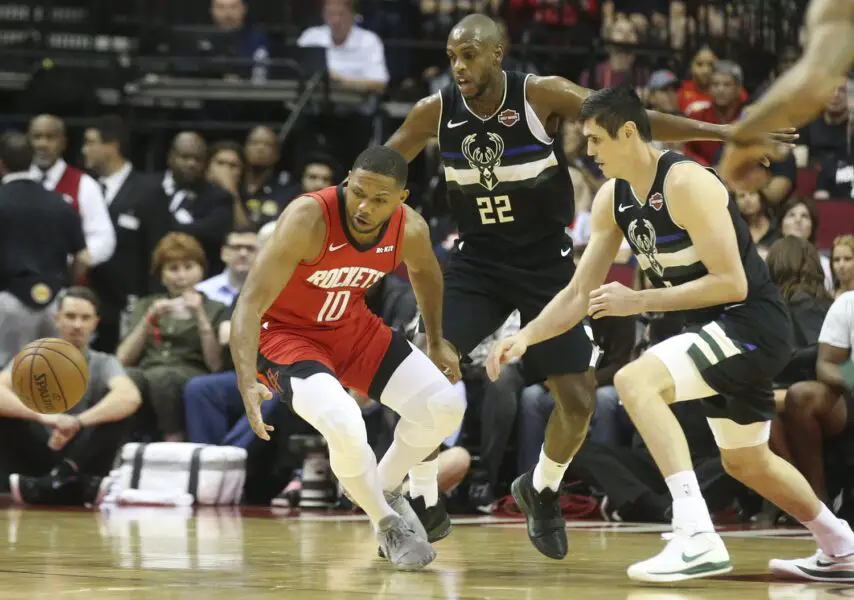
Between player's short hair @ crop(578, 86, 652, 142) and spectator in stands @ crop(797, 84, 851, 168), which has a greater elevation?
player's short hair @ crop(578, 86, 652, 142)

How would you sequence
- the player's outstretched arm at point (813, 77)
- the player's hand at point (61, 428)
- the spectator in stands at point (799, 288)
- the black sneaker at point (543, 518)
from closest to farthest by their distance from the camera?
the player's outstretched arm at point (813, 77) → the black sneaker at point (543, 518) → the spectator in stands at point (799, 288) → the player's hand at point (61, 428)

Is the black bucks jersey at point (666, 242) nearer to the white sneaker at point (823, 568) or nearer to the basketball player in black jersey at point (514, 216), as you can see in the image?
the basketball player in black jersey at point (514, 216)

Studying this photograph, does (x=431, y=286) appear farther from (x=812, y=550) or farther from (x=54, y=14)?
(x=54, y=14)

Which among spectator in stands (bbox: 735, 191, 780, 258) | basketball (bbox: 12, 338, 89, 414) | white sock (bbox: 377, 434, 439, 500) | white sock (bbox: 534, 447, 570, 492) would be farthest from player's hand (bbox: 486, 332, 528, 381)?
spectator in stands (bbox: 735, 191, 780, 258)

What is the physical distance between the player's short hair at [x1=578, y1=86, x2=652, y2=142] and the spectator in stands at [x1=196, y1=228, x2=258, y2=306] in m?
4.88

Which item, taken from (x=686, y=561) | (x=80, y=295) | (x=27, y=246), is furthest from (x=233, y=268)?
(x=686, y=561)

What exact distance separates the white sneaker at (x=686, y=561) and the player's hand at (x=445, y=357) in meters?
1.39

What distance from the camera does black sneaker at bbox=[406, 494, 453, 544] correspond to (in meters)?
6.47

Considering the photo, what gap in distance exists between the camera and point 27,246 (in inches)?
410

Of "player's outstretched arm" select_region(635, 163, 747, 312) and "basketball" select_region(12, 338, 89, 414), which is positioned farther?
"basketball" select_region(12, 338, 89, 414)

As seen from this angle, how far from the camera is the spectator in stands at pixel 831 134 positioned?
11516 millimetres

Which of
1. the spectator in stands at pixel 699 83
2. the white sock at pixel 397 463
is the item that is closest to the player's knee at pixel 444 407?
the white sock at pixel 397 463

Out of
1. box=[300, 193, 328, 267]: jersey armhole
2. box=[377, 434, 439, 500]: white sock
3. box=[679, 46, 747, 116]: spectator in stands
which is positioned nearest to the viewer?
box=[300, 193, 328, 267]: jersey armhole

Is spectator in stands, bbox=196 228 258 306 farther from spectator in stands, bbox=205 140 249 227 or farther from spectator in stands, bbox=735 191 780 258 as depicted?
spectator in stands, bbox=735 191 780 258
